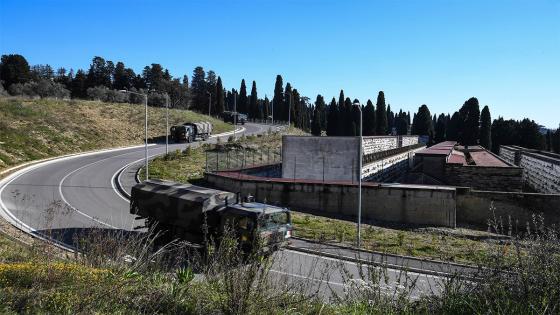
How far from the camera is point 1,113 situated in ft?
166

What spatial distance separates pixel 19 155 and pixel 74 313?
4167cm

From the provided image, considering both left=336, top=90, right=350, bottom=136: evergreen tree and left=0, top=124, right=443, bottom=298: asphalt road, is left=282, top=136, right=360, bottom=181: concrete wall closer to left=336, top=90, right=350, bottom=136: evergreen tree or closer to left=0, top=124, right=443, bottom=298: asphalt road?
left=0, top=124, right=443, bottom=298: asphalt road

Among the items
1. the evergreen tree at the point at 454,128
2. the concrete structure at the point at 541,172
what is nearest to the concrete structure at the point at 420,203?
the concrete structure at the point at 541,172

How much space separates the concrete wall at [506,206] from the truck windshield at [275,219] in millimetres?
15158

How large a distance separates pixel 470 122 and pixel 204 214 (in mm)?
79144

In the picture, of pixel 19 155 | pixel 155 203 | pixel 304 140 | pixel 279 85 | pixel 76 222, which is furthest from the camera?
pixel 279 85

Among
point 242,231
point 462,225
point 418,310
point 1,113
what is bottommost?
point 462,225

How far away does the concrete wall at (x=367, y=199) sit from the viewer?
25922mm

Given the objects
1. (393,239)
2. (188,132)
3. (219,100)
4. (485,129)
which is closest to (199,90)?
(219,100)

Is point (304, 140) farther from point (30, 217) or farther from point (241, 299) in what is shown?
point (241, 299)

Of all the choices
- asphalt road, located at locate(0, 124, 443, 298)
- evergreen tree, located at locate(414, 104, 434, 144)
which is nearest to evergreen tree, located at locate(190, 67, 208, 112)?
evergreen tree, located at locate(414, 104, 434, 144)

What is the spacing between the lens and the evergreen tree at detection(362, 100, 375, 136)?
8700 cm

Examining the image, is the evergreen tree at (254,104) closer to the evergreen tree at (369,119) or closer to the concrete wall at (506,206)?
the evergreen tree at (369,119)

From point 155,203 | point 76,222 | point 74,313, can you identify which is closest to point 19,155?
point 76,222
